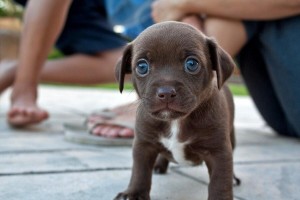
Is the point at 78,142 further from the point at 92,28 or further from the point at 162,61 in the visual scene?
the point at 92,28

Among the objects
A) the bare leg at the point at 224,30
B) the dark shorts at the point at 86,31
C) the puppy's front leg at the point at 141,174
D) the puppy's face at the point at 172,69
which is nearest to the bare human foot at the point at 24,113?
the bare leg at the point at 224,30

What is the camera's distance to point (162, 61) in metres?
1.59

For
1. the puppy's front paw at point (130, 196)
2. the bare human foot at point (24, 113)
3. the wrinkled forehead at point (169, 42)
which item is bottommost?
the bare human foot at point (24, 113)

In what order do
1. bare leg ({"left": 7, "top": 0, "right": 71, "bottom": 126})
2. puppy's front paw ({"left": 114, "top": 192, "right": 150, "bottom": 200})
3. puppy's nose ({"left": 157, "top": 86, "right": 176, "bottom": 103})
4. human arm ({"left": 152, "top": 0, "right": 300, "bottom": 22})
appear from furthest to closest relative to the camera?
bare leg ({"left": 7, "top": 0, "right": 71, "bottom": 126}), human arm ({"left": 152, "top": 0, "right": 300, "bottom": 22}), puppy's front paw ({"left": 114, "top": 192, "right": 150, "bottom": 200}), puppy's nose ({"left": 157, "top": 86, "right": 176, "bottom": 103})

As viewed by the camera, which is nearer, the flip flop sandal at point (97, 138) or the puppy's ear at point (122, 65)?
the puppy's ear at point (122, 65)

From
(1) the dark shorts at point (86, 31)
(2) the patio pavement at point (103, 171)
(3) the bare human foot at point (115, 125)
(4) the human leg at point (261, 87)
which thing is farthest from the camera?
(1) the dark shorts at point (86, 31)

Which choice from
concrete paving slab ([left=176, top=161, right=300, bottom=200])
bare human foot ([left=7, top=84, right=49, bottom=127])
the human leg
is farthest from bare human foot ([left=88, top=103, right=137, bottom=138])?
the human leg

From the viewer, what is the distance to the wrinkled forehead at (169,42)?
1593 millimetres

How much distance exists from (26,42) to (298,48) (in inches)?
69.5

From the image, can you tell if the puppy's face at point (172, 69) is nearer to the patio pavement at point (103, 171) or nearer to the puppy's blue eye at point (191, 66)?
the puppy's blue eye at point (191, 66)

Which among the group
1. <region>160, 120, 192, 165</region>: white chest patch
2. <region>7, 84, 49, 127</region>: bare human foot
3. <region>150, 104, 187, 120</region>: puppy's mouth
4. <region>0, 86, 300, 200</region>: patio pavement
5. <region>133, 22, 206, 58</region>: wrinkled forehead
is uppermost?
<region>133, 22, 206, 58</region>: wrinkled forehead

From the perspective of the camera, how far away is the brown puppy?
1570mm

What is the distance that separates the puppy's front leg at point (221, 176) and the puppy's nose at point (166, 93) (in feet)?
1.01

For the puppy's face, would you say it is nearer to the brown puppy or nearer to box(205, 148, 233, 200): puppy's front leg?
the brown puppy
